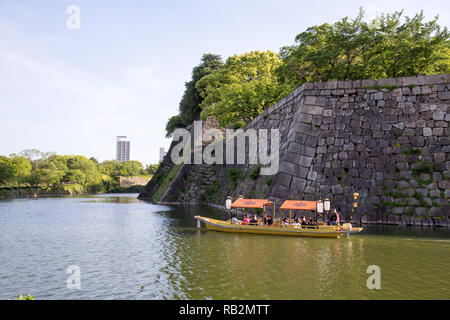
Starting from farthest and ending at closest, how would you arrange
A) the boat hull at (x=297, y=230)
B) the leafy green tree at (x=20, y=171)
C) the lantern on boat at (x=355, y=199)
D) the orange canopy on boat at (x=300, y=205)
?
1. the leafy green tree at (x=20, y=171)
2. the lantern on boat at (x=355, y=199)
3. the orange canopy on boat at (x=300, y=205)
4. the boat hull at (x=297, y=230)

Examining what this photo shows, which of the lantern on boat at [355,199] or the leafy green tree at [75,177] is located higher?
the leafy green tree at [75,177]

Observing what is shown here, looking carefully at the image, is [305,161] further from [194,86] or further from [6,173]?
[6,173]

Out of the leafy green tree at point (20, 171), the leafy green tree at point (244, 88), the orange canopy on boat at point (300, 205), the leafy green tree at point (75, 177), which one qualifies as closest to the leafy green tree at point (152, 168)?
the leafy green tree at point (75, 177)

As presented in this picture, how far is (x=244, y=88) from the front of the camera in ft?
135

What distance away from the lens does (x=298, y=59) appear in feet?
104

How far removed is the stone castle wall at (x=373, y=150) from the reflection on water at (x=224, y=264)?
257cm

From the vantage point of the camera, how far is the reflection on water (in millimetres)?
11117

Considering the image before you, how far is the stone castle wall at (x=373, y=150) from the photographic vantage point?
2414 centimetres

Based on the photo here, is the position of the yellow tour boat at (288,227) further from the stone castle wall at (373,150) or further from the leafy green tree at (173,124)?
the leafy green tree at (173,124)

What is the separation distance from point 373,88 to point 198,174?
30.2m

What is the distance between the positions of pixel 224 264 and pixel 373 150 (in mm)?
16322

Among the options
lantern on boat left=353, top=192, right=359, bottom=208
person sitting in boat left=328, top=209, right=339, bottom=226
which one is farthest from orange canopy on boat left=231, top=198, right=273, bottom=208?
lantern on boat left=353, top=192, right=359, bottom=208

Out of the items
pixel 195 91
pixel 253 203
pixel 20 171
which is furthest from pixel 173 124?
pixel 253 203
